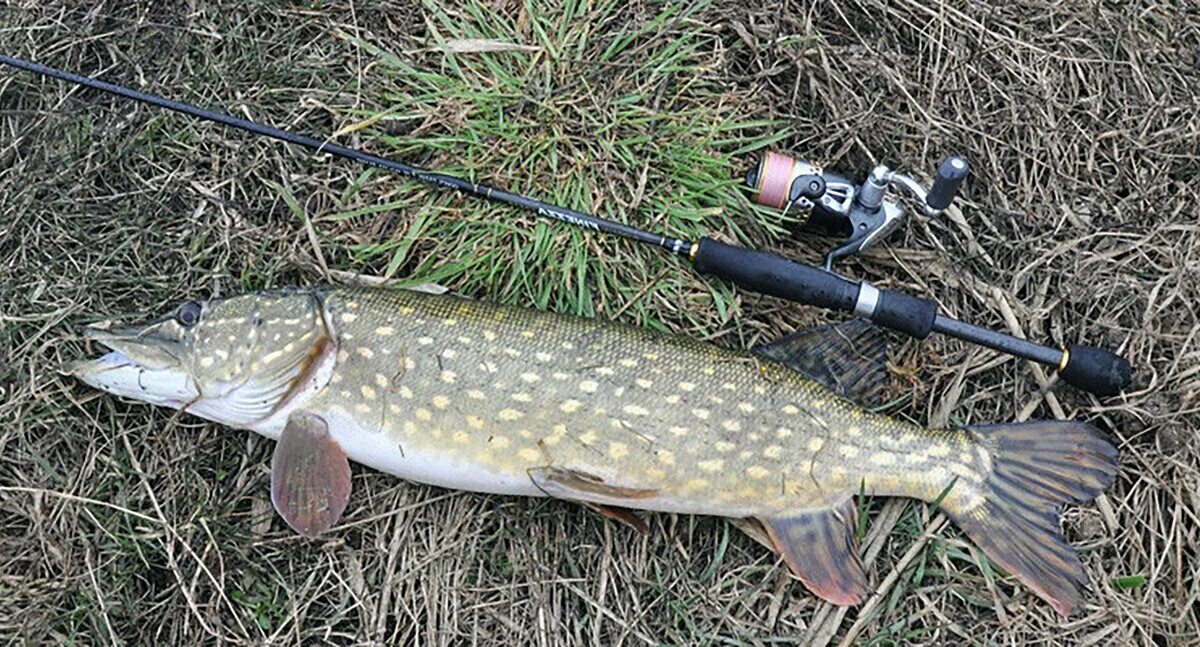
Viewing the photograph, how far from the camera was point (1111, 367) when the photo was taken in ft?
8.59

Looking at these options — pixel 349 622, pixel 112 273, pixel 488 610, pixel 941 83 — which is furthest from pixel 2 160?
pixel 941 83

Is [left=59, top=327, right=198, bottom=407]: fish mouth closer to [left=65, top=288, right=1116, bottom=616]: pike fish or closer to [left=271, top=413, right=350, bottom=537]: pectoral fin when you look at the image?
[left=65, top=288, right=1116, bottom=616]: pike fish

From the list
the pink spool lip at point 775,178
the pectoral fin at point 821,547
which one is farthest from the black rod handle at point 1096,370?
the pink spool lip at point 775,178

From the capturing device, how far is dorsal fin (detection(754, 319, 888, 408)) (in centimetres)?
267

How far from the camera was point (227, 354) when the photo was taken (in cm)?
252

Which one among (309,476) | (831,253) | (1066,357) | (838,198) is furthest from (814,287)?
(309,476)

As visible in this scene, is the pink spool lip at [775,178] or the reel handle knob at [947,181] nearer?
the reel handle knob at [947,181]

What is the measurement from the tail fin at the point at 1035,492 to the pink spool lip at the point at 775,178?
836 mm

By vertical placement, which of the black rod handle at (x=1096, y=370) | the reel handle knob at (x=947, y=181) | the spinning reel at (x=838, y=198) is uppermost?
the reel handle knob at (x=947, y=181)

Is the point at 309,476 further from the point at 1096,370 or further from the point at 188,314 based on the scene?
the point at 1096,370

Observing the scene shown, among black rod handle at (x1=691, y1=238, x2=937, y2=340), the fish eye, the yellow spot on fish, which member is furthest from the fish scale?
the fish eye

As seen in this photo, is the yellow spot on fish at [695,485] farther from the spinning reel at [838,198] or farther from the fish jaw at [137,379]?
the fish jaw at [137,379]

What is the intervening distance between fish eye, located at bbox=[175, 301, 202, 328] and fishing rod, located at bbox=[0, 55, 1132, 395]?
524 millimetres

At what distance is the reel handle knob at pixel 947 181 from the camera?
8.14 ft
